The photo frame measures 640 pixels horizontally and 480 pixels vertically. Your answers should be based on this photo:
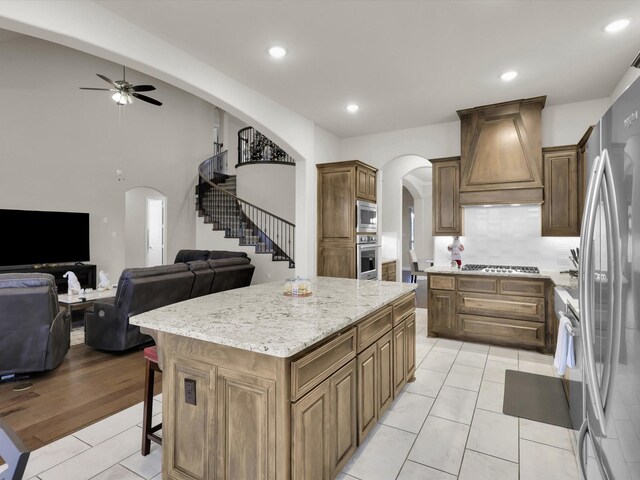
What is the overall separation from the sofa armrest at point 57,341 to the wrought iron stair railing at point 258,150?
554cm

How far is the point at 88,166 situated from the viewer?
7.25 meters

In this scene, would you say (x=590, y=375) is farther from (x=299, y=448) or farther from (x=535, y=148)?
(x=535, y=148)

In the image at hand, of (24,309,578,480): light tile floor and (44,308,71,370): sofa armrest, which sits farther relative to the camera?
(44,308,71,370): sofa armrest

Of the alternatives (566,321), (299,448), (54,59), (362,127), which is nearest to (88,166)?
(54,59)

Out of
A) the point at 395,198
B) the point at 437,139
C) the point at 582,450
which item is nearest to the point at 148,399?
the point at 582,450

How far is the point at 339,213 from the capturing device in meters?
5.33

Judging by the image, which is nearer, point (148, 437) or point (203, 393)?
point (203, 393)

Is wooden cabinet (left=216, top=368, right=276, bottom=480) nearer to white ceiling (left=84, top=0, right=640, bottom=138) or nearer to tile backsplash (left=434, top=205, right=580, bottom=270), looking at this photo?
white ceiling (left=84, top=0, right=640, bottom=138)

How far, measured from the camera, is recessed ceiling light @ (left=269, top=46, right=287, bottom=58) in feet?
10.9

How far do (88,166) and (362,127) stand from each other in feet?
18.7

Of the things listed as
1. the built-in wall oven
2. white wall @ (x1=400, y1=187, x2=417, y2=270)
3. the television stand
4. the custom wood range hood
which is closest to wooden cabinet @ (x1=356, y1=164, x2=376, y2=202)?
the built-in wall oven

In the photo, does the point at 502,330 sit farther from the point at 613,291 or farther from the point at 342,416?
the point at 613,291

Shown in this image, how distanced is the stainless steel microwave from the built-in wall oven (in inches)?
4.9

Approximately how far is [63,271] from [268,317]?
21.3 ft
